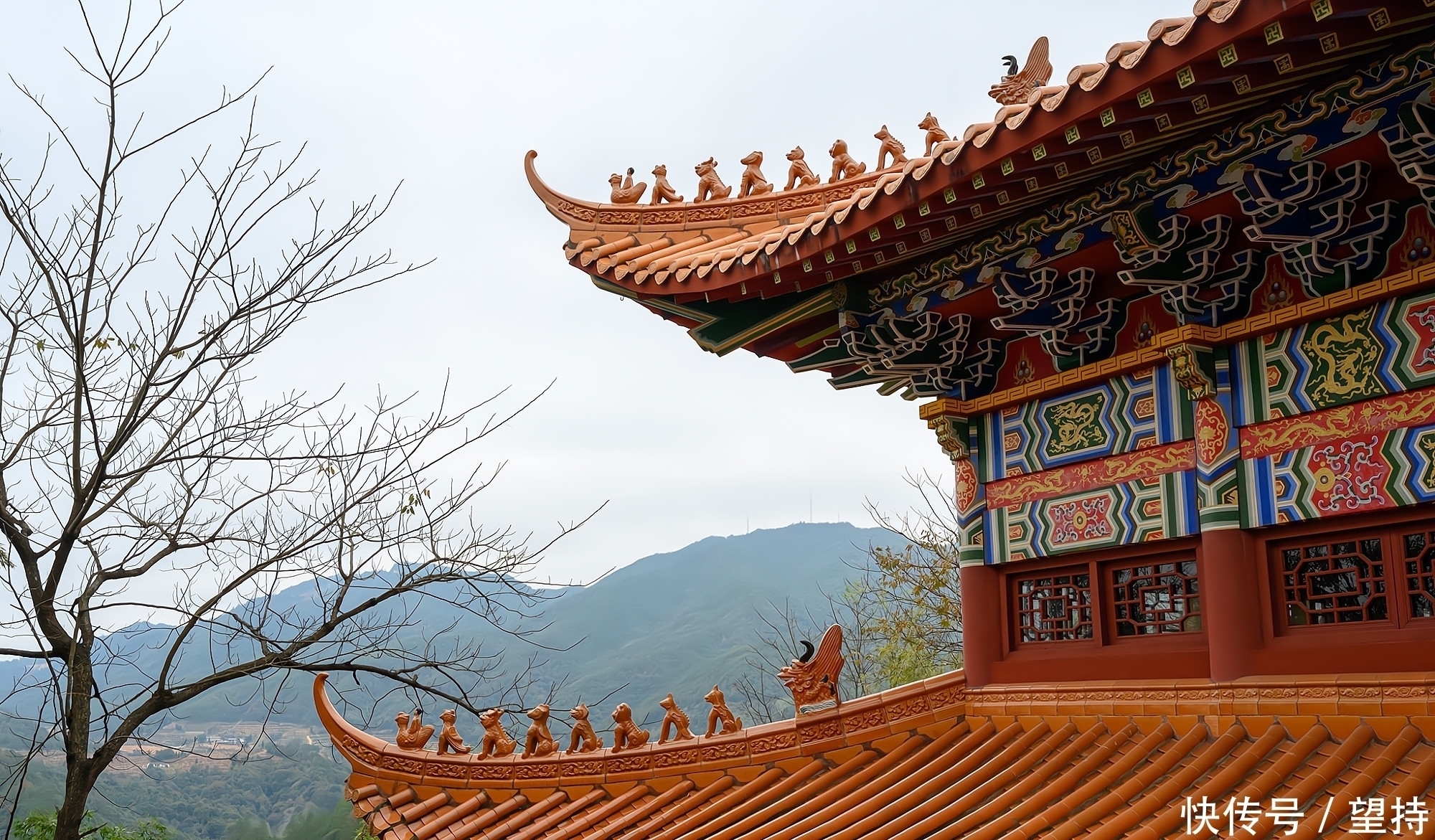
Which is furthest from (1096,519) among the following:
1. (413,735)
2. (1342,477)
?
(413,735)

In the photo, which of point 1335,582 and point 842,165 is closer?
point 1335,582

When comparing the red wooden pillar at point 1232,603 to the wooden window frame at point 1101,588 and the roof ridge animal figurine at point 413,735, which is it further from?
the roof ridge animal figurine at point 413,735

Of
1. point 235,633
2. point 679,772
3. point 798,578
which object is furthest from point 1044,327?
point 798,578

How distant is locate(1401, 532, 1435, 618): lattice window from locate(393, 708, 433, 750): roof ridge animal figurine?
4.20 metres

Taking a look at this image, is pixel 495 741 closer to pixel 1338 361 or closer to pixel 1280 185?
pixel 1338 361

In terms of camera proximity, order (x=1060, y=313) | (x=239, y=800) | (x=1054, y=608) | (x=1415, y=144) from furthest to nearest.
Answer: (x=239, y=800), (x=1054, y=608), (x=1060, y=313), (x=1415, y=144)

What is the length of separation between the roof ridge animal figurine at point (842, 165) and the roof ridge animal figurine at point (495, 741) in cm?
314

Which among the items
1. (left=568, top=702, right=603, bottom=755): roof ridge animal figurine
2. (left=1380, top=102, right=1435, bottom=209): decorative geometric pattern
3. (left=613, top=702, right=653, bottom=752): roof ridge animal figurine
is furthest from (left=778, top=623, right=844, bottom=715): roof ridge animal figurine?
(left=1380, top=102, right=1435, bottom=209): decorative geometric pattern

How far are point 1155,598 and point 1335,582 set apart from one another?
683mm

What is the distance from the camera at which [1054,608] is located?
15.8 feet

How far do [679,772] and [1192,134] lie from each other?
3.27m

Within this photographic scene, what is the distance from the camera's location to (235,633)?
563cm

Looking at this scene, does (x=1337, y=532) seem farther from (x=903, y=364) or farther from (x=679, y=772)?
(x=679, y=772)

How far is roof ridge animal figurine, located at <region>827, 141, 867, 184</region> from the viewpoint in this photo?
5738 mm
